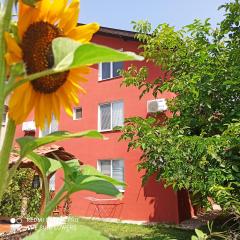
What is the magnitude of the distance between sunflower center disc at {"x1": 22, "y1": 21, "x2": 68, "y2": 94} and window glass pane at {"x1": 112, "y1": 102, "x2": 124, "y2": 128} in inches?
583

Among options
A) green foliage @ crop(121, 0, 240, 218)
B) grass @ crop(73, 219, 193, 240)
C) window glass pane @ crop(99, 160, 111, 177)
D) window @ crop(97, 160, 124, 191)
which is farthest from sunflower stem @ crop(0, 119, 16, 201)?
window glass pane @ crop(99, 160, 111, 177)

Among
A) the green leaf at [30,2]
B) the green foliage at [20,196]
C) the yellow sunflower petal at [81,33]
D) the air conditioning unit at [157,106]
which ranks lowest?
the green foliage at [20,196]

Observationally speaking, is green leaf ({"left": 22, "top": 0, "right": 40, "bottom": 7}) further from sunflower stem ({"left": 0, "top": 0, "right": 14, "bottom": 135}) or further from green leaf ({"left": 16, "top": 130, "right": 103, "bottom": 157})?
green leaf ({"left": 16, "top": 130, "right": 103, "bottom": 157})

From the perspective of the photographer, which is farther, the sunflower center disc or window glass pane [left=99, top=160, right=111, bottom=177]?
window glass pane [left=99, top=160, right=111, bottom=177]

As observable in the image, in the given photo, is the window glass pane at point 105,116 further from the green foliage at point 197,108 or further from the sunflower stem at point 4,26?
the sunflower stem at point 4,26

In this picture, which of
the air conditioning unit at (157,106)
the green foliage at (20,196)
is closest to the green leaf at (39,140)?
the air conditioning unit at (157,106)

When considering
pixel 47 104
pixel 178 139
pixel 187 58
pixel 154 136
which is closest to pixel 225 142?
pixel 178 139

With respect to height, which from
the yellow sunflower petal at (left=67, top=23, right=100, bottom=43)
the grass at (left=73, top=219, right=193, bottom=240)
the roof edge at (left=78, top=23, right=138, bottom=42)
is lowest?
the grass at (left=73, top=219, right=193, bottom=240)

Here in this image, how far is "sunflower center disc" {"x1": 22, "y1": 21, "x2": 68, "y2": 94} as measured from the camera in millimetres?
600

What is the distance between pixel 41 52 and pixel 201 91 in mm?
8924

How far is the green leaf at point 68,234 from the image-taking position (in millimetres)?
522

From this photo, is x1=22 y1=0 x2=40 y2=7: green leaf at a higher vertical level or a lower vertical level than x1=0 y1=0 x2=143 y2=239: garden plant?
higher

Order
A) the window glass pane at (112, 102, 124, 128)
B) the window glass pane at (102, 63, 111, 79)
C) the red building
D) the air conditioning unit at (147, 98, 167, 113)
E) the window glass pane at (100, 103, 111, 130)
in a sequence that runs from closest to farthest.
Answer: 1. the air conditioning unit at (147, 98, 167, 113)
2. the red building
3. the window glass pane at (112, 102, 124, 128)
4. the window glass pane at (100, 103, 111, 130)
5. the window glass pane at (102, 63, 111, 79)

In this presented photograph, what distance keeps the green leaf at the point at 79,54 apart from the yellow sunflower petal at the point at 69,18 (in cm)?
16
